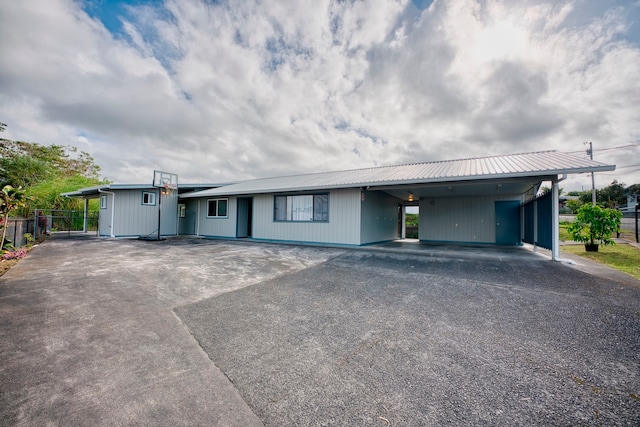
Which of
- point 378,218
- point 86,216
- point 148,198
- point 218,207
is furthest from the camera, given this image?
point 86,216

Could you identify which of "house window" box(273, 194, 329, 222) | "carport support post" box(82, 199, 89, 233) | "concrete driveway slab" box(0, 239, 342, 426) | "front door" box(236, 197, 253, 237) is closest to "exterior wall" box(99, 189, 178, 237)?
"carport support post" box(82, 199, 89, 233)

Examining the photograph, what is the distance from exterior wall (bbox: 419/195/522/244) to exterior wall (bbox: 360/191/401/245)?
1.41 metres

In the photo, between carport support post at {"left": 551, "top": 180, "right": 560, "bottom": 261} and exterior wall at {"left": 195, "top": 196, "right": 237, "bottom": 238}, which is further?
exterior wall at {"left": 195, "top": 196, "right": 237, "bottom": 238}

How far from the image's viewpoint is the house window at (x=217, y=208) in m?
13.6

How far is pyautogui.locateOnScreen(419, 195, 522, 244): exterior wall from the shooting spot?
11266 millimetres

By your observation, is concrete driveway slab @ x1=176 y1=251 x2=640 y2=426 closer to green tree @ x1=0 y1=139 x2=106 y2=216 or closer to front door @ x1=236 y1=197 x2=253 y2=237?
front door @ x1=236 y1=197 x2=253 y2=237

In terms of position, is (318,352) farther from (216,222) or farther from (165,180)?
(165,180)

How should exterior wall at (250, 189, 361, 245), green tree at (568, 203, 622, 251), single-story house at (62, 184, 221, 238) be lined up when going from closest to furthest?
green tree at (568, 203, 622, 251)
exterior wall at (250, 189, 361, 245)
single-story house at (62, 184, 221, 238)

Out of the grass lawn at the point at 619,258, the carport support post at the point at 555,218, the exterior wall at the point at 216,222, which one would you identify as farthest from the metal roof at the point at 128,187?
the grass lawn at the point at 619,258

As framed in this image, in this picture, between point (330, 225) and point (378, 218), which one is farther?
point (378, 218)

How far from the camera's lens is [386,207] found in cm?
1212

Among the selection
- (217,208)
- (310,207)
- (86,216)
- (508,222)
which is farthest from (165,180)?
(508,222)

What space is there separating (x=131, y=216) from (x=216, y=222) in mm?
4236

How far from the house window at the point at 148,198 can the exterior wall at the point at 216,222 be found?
2179 mm
